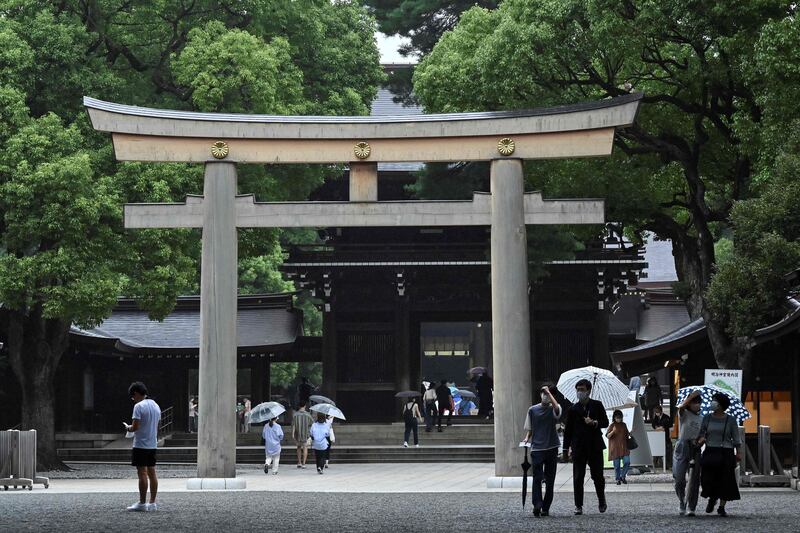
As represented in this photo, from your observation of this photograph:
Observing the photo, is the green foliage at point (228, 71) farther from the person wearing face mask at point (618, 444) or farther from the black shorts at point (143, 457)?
the black shorts at point (143, 457)

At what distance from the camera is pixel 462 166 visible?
35625mm

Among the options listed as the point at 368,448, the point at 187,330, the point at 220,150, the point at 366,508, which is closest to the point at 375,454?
the point at 368,448

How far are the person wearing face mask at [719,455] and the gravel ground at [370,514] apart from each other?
1.02ft

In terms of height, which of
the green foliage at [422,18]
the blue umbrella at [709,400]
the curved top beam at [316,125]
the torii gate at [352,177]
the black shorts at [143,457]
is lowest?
the black shorts at [143,457]

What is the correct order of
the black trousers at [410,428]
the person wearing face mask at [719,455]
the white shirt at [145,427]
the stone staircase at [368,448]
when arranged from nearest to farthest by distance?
the person wearing face mask at [719,455] → the white shirt at [145,427] → the stone staircase at [368,448] → the black trousers at [410,428]

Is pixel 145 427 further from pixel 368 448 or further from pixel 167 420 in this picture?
pixel 167 420

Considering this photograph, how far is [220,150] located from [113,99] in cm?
766

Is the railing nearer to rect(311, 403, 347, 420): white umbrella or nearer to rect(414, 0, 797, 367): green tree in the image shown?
rect(311, 403, 347, 420): white umbrella

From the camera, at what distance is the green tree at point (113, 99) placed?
26.3 metres

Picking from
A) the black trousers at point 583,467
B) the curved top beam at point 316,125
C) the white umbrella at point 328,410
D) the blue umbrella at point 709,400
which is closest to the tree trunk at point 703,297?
the curved top beam at point 316,125

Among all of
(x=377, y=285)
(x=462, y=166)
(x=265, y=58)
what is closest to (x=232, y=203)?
(x=265, y=58)

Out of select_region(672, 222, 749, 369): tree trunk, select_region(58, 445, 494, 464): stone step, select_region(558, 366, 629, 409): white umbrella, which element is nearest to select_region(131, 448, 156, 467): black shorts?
select_region(558, 366, 629, 409): white umbrella

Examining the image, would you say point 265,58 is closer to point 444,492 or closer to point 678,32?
point 678,32

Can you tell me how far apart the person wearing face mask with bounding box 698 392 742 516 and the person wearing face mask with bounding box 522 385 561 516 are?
5.96 feet
